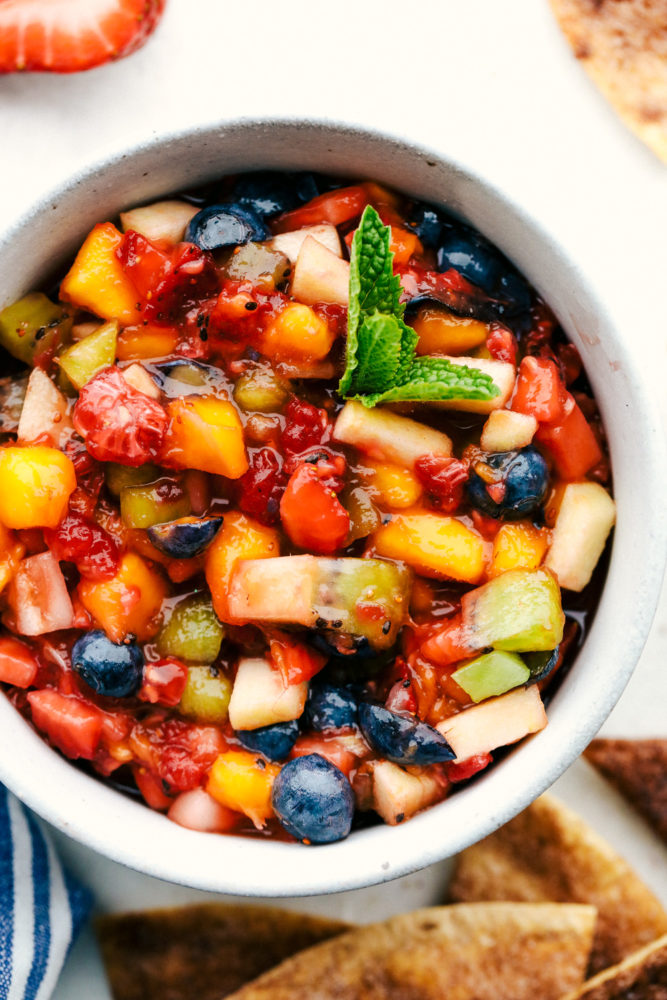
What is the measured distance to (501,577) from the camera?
84.1 inches

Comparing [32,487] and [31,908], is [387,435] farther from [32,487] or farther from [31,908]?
[31,908]

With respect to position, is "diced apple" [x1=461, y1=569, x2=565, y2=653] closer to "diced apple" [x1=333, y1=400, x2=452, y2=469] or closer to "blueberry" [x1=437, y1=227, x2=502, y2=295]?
"diced apple" [x1=333, y1=400, x2=452, y2=469]

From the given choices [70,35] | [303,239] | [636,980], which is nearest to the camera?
[303,239]

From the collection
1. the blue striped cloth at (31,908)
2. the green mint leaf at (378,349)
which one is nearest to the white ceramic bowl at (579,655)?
the green mint leaf at (378,349)

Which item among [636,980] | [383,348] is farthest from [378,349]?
[636,980]

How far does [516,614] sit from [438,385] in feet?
1.71

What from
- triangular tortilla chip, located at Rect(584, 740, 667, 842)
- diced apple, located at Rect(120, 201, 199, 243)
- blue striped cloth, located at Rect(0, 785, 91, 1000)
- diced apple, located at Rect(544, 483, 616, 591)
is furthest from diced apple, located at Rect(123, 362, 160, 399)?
triangular tortilla chip, located at Rect(584, 740, 667, 842)

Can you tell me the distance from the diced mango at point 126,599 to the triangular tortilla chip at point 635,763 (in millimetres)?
1515

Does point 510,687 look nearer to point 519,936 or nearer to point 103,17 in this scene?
point 519,936

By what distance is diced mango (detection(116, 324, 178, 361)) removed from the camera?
222 centimetres

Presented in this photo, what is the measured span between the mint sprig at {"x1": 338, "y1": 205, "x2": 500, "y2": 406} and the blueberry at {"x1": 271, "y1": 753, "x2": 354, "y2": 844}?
2.68 feet

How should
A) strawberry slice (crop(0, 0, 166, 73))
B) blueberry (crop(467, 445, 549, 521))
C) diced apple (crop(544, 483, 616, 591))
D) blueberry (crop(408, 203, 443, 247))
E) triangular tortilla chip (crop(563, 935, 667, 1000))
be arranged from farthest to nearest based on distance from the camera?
1. triangular tortilla chip (crop(563, 935, 667, 1000))
2. strawberry slice (crop(0, 0, 166, 73))
3. blueberry (crop(408, 203, 443, 247))
4. diced apple (crop(544, 483, 616, 591))
5. blueberry (crop(467, 445, 549, 521))

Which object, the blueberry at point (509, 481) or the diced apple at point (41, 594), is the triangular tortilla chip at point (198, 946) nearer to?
the diced apple at point (41, 594)

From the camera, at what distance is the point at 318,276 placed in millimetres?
2174
